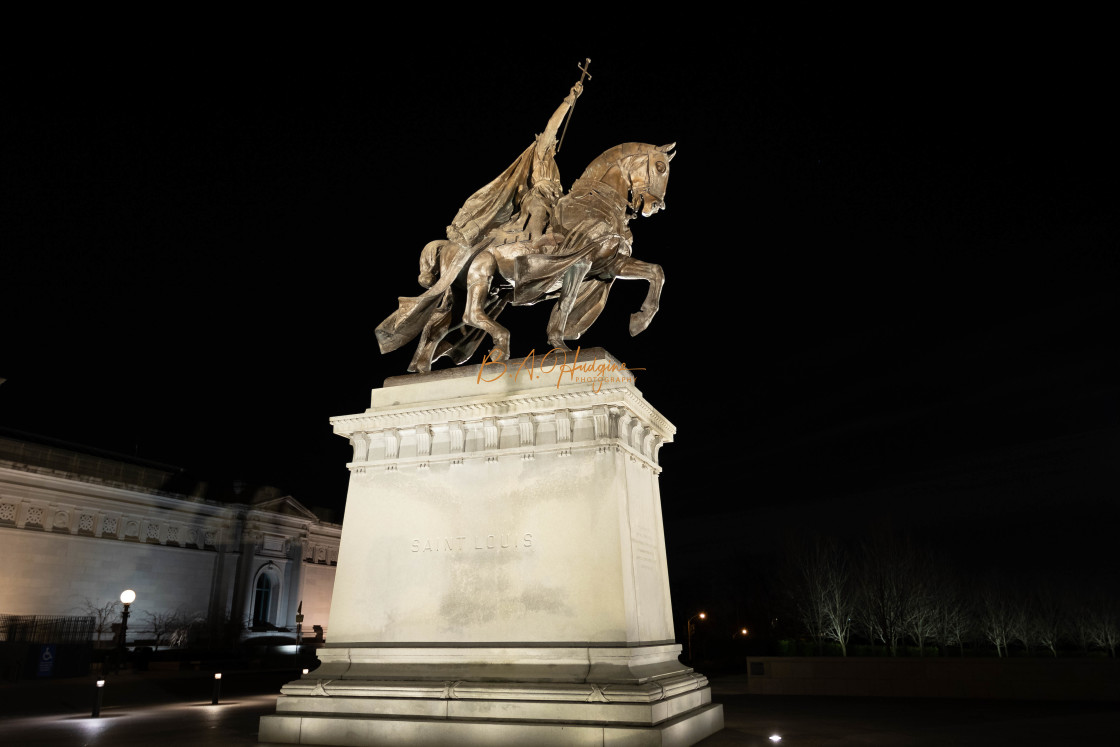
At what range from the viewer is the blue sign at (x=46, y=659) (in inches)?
1260

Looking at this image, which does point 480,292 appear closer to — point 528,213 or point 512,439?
point 528,213

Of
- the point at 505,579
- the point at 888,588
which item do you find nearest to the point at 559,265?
the point at 505,579

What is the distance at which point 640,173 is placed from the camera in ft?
43.8

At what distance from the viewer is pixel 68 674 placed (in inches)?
1304

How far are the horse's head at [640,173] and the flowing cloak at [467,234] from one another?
147 centimetres

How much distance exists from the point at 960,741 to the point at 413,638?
26.6ft

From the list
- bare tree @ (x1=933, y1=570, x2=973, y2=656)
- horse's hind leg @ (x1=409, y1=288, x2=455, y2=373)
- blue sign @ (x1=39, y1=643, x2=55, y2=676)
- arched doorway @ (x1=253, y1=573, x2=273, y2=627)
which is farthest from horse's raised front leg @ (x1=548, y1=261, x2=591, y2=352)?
arched doorway @ (x1=253, y1=573, x2=273, y2=627)

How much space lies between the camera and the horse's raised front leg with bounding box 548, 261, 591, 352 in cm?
1293

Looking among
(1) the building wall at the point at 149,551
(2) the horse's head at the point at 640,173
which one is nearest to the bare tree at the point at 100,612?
(1) the building wall at the point at 149,551

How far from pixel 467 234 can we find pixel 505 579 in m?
6.24

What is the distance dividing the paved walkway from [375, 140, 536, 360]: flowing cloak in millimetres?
7149

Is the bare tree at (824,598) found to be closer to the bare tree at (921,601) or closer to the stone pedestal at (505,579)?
the bare tree at (921,601)

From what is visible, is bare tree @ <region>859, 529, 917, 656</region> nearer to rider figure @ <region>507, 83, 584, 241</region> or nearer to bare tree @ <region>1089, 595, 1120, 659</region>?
bare tree @ <region>1089, 595, 1120, 659</region>

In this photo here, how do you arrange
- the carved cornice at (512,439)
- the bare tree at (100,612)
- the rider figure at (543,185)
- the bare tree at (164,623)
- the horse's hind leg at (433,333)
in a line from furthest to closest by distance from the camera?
the bare tree at (164,623) → the bare tree at (100,612) → the horse's hind leg at (433,333) → the rider figure at (543,185) → the carved cornice at (512,439)
